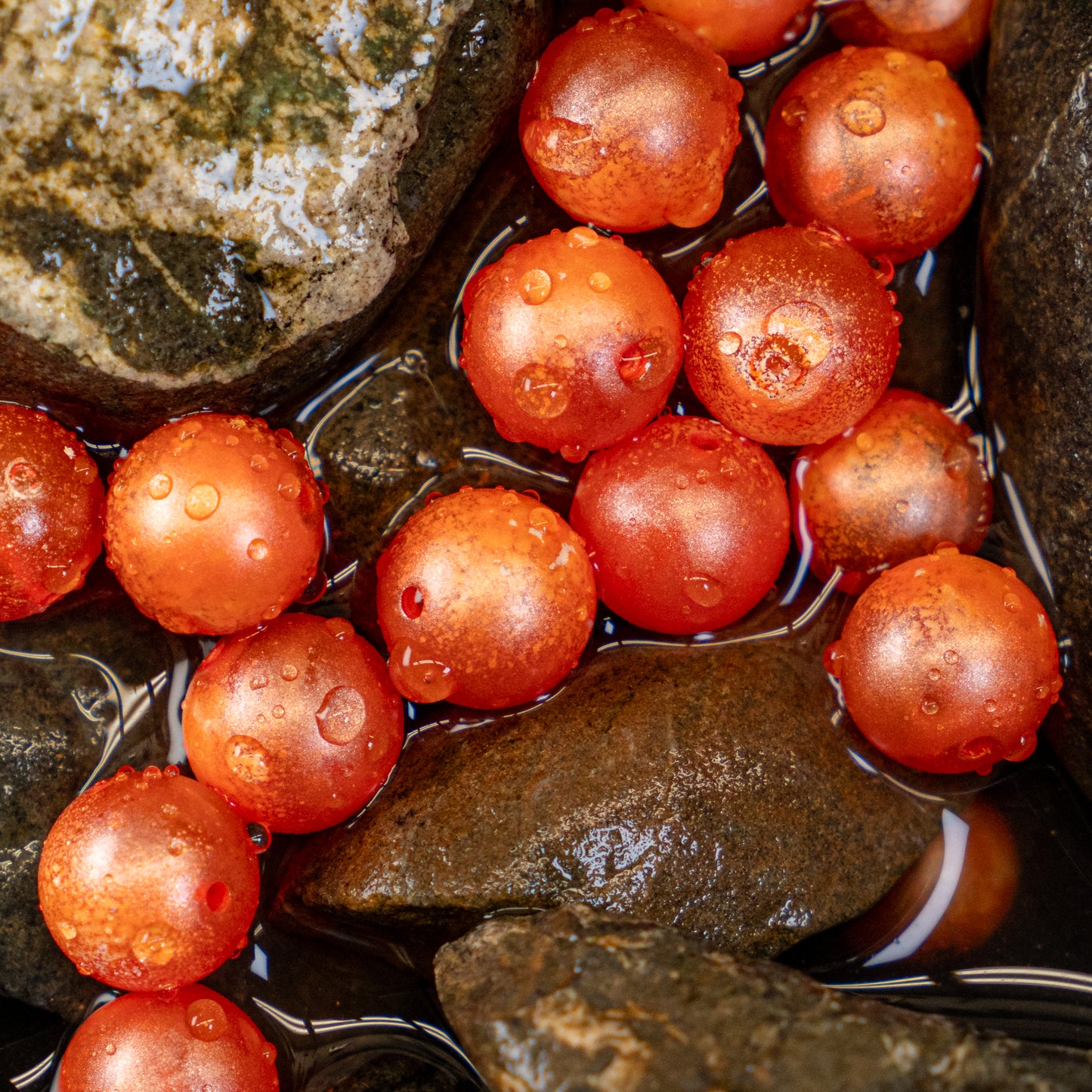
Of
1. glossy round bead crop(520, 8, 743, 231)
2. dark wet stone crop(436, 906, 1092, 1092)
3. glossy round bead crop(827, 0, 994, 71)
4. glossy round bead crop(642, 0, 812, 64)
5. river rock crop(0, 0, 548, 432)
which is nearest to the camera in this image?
dark wet stone crop(436, 906, 1092, 1092)

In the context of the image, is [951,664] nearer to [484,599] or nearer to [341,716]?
[484,599]

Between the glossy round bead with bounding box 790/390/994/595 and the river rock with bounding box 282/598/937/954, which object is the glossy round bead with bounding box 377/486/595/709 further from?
the glossy round bead with bounding box 790/390/994/595

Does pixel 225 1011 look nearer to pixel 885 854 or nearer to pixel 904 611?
pixel 885 854

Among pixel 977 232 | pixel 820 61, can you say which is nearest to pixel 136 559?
pixel 820 61

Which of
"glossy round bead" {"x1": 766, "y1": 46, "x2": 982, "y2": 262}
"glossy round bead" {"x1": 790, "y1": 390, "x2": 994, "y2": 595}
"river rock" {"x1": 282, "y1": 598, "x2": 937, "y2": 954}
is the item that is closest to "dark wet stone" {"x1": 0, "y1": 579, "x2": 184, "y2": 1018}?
"river rock" {"x1": 282, "y1": 598, "x2": 937, "y2": 954}

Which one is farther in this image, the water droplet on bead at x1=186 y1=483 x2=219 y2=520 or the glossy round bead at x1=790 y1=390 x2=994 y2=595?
the glossy round bead at x1=790 y1=390 x2=994 y2=595

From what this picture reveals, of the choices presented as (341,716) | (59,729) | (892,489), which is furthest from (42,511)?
(892,489)

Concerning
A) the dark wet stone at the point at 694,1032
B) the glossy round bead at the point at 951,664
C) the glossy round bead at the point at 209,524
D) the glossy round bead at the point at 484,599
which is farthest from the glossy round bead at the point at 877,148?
the dark wet stone at the point at 694,1032

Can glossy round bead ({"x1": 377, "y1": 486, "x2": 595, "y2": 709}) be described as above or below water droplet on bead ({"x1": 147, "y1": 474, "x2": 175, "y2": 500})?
below
